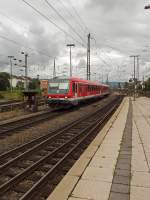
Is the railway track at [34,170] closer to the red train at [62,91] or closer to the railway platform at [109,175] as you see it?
the railway platform at [109,175]

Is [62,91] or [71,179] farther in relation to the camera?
[62,91]

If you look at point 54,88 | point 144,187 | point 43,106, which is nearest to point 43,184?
point 144,187

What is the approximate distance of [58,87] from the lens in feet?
96.5

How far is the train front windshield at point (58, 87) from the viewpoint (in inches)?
1139

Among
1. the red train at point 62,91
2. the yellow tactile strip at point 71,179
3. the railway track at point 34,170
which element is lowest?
the railway track at point 34,170

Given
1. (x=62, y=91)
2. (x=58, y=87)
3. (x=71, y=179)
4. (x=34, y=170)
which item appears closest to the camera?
(x=71, y=179)

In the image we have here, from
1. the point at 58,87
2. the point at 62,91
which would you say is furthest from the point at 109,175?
the point at 58,87

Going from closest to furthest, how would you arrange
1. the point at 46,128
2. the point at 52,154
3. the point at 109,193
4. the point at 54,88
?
1. the point at 109,193
2. the point at 52,154
3. the point at 46,128
4. the point at 54,88

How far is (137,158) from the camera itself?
30.0 ft

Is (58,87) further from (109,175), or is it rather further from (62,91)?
(109,175)

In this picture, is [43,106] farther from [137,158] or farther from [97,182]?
[97,182]

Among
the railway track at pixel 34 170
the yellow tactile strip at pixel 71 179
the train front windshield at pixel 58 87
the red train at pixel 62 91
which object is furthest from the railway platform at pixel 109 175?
the train front windshield at pixel 58 87

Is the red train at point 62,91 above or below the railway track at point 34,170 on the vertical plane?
above

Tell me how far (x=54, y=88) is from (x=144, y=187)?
2342 cm
